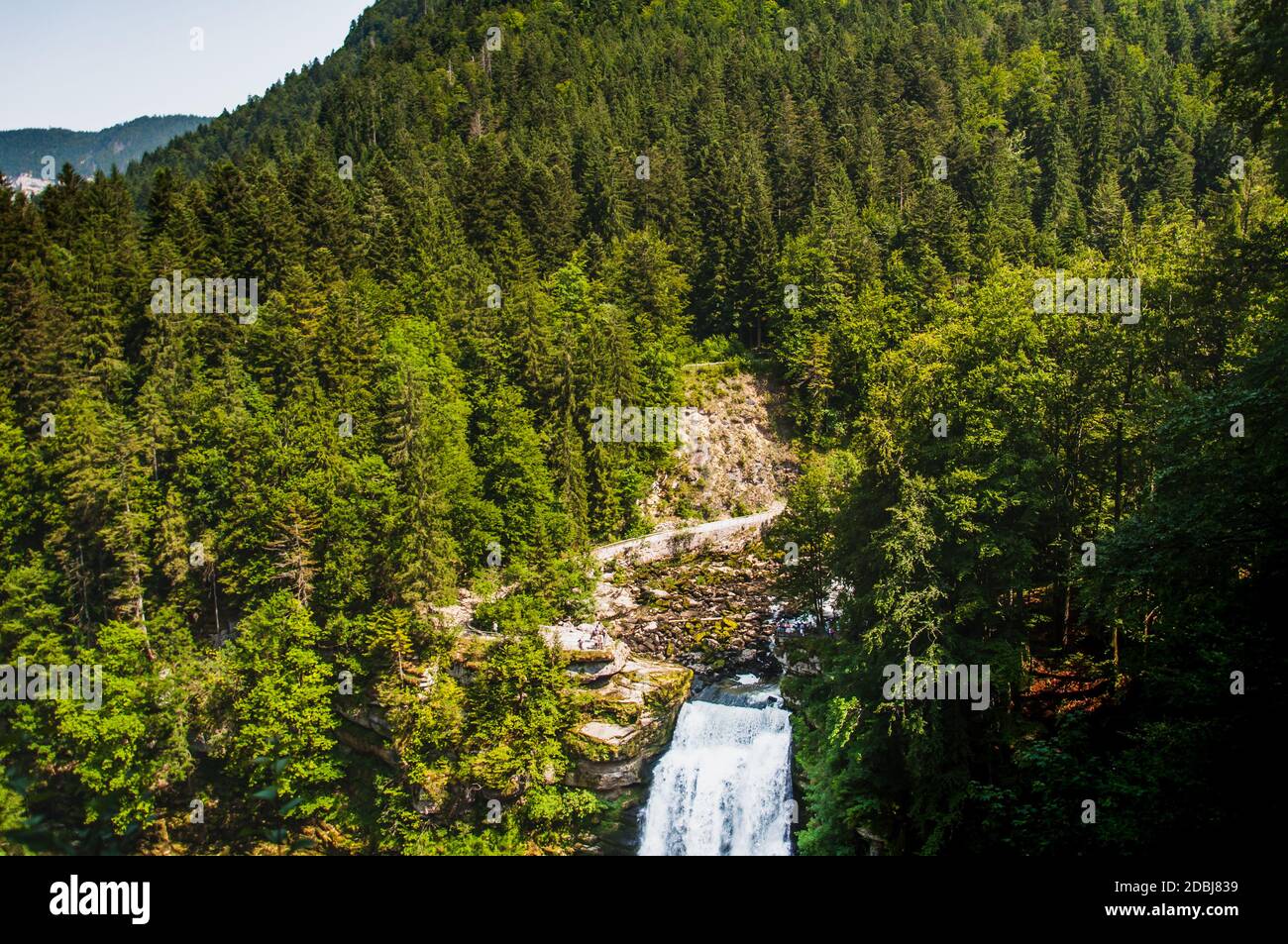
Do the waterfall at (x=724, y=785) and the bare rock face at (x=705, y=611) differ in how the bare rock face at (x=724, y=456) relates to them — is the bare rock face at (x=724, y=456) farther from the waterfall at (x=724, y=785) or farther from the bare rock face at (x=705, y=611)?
the waterfall at (x=724, y=785)

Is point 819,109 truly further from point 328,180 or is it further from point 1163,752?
point 1163,752

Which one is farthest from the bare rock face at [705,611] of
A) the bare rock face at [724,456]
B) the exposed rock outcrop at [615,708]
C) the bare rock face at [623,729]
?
the bare rock face at [724,456]

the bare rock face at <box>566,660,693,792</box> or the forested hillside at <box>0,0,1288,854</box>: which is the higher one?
the forested hillside at <box>0,0,1288,854</box>

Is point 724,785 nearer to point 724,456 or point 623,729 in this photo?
point 623,729

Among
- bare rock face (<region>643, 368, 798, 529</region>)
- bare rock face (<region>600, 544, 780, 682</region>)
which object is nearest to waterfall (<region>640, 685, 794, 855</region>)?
bare rock face (<region>600, 544, 780, 682</region>)

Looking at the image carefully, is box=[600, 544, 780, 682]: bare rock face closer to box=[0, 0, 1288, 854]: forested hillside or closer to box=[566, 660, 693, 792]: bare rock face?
box=[566, 660, 693, 792]: bare rock face

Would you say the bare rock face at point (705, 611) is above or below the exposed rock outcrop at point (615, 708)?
above
